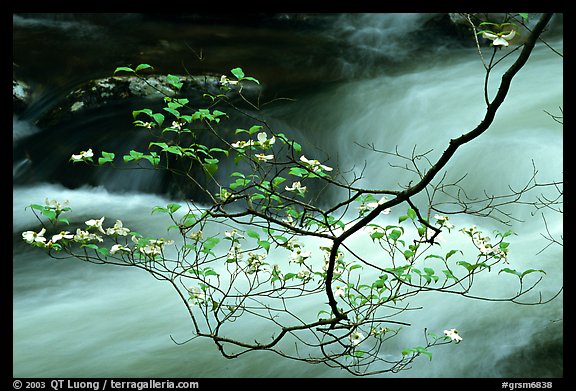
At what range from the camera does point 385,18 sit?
24.7 ft

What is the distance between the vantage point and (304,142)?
4.96m

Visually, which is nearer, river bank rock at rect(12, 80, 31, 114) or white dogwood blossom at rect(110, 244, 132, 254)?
white dogwood blossom at rect(110, 244, 132, 254)

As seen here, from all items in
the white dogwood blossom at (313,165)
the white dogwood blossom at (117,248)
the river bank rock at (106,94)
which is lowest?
the white dogwood blossom at (117,248)

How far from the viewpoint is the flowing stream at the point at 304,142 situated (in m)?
2.72

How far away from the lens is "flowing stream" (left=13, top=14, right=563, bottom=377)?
2.72 m

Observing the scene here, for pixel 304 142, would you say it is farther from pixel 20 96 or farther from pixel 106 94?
pixel 20 96

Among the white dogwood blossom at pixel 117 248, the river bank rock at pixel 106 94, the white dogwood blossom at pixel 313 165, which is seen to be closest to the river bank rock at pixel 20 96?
the river bank rock at pixel 106 94

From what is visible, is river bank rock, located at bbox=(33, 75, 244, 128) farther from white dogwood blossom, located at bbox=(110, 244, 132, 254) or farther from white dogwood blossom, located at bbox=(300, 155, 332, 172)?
white dogwood blossom, located at bbox=(300, 155, 332, 172)

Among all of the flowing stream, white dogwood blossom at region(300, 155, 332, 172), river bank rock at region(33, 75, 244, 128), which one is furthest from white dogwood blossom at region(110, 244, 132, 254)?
river bank rock at region(33, 75, 244, 128)

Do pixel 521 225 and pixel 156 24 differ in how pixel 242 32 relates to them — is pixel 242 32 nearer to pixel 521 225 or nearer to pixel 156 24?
pixel 156 24

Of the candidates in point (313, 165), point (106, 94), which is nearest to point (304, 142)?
point (106, 94)

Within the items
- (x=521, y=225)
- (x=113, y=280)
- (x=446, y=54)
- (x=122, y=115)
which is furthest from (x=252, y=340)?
(x=446, y=54)

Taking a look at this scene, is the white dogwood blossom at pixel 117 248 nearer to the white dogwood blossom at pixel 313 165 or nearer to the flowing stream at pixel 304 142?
the white dogwood blossom at pixel 313 165

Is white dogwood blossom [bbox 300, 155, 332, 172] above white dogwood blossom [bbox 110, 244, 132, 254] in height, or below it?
above
